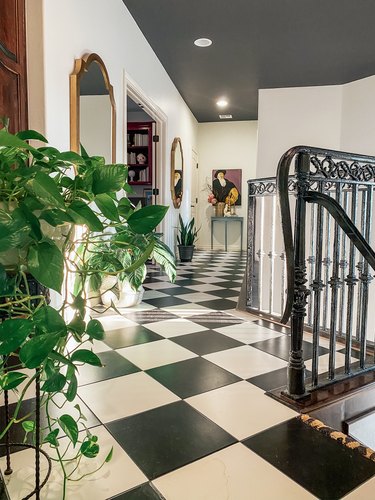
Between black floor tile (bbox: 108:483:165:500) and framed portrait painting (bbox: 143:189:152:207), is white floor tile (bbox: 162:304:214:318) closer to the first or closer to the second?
black floor tile (bbox: 108:483:165:500)

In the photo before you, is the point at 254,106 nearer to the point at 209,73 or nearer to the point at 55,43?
the point at 209,73

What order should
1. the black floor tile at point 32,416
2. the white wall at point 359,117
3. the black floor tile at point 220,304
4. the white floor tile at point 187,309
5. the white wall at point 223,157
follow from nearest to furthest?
the black floor tile at point 32,416, the white floor tile at point 187,309, the black floor tile at point 220,304, the white wall at point 359,117, the white wall at point 223,157

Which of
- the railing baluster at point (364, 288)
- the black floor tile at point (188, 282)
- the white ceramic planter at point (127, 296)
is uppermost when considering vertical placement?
the railing baluster at point (364, 288)

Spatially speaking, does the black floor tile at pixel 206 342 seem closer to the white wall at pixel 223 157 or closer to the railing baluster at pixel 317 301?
the railing baluster at pixel 317 301

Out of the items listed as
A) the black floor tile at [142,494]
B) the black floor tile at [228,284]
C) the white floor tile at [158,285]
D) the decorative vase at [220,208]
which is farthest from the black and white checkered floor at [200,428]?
the decorative vase at [220,208]

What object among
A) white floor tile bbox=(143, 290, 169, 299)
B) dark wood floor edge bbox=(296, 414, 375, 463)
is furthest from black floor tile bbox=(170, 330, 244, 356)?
white floor tile bbox=(143, 290, 169, 299)

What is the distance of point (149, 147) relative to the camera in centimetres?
607

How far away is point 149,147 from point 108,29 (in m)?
2.87

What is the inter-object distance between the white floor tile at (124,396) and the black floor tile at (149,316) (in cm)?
90

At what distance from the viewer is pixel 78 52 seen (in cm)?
265

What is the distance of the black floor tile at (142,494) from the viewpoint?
96 centimetres

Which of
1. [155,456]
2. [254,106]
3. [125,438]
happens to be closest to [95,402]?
[125,438]

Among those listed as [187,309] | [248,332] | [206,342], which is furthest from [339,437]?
[187,309]

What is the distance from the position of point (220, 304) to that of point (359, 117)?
13.3ft
